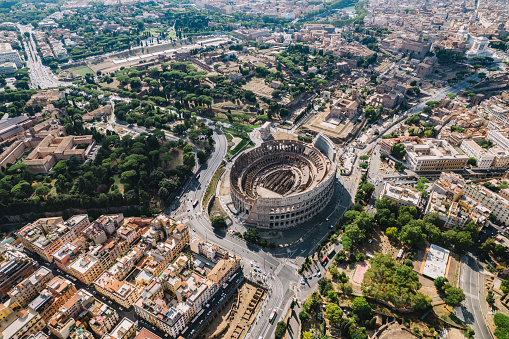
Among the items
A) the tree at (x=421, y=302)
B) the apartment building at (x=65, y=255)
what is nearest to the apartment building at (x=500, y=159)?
the tree at (x=421, y=302)

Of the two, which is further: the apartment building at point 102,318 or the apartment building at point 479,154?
the apartment building at point 479,154

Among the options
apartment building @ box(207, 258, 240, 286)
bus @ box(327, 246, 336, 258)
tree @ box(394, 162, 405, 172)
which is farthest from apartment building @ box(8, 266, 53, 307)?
tree @ box(394, 162, 405, 172)

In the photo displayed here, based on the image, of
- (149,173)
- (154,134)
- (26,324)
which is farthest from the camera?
(154,134)

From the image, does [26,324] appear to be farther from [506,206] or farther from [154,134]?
[506,206]

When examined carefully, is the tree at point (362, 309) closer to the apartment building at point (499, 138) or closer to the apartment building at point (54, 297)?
the apartment building at point (54, 297)

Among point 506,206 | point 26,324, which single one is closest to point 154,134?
point 26,324
